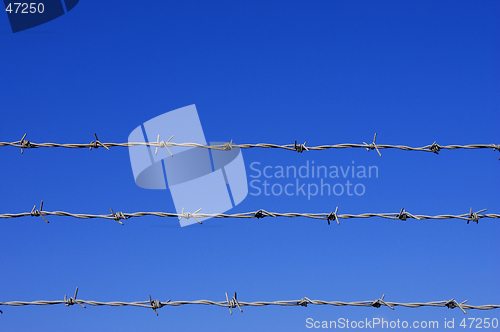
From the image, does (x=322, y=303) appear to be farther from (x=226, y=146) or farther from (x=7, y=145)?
(x=7, y=145)

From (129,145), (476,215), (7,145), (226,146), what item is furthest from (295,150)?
(7,145)

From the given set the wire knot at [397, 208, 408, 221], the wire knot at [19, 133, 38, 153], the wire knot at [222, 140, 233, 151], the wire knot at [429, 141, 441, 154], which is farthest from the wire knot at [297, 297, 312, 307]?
the wire knot at [19, 133, 38, 153]

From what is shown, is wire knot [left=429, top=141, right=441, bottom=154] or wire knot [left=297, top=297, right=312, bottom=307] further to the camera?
wire knot [left=429, top=141, right=441, bottom=154]

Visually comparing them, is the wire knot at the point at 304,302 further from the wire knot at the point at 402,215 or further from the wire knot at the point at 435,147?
the wire knot at the point at 435,147

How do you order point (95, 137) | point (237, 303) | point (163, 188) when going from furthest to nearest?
point (163, 188)
point (95, 137)
point (237, 303)

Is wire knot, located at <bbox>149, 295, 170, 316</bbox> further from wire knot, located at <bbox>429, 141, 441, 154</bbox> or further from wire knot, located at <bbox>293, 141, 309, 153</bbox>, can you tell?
wire knot, located at <bbox>429, 141, 441, 154</bbox>

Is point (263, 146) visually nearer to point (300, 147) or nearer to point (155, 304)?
point (300, 147)

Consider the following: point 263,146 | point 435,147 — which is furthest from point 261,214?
point 435,147

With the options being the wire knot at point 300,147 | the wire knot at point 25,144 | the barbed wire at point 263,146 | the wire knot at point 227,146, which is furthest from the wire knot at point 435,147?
the wire knot at point 25,144

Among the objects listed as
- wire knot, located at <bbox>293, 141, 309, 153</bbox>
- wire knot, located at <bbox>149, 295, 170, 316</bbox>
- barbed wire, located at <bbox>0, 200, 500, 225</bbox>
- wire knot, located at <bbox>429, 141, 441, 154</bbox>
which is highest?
wire knot, located at <bbox>429, 141, 441, 154</bbox>

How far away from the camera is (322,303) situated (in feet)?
8.89

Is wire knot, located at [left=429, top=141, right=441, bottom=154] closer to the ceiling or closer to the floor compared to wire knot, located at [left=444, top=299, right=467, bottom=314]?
closer to the ceiling

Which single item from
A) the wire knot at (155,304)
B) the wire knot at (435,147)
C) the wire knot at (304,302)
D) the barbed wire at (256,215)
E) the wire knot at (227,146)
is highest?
the wire knot at (435,147)

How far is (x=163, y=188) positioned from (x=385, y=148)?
6.22 ft
